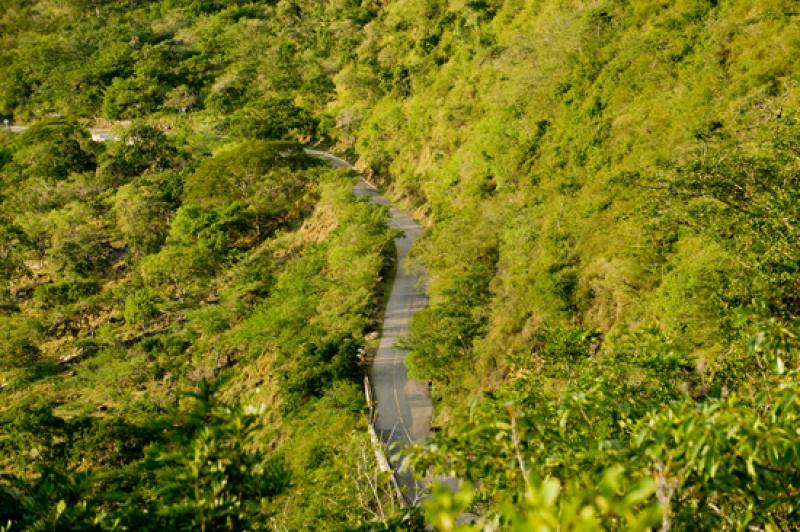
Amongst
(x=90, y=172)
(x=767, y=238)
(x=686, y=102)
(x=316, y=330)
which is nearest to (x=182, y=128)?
(x=90, y=172)

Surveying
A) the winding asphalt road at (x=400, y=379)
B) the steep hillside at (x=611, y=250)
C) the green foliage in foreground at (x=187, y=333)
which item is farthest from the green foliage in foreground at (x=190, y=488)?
the winding asphalt road at (x=400, y=379)

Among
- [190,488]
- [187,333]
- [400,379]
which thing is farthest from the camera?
[187,333]

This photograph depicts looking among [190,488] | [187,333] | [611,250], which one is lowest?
[187,333]

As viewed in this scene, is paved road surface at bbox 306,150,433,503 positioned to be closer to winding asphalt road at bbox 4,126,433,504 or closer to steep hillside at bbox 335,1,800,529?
winding asphalt road at bbox 4,126,433,504

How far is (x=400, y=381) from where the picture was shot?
82.7 ft

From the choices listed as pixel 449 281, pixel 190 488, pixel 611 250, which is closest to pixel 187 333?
pixel 449 281

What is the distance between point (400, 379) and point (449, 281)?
14.4 ft

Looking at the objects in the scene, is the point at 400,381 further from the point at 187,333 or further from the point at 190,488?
the point at 190,488

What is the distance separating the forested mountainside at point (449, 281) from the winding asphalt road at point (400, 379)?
873 mm

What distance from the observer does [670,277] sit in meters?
16.3

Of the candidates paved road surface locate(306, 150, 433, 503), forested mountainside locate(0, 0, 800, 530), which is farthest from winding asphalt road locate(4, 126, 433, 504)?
forested mountainside locate(0, 0, 800, 530)

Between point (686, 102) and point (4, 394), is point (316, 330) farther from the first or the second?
point (4, 394)

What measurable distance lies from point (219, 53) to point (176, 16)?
20666 millimetres

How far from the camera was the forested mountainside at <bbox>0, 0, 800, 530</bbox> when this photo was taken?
4281 mm
